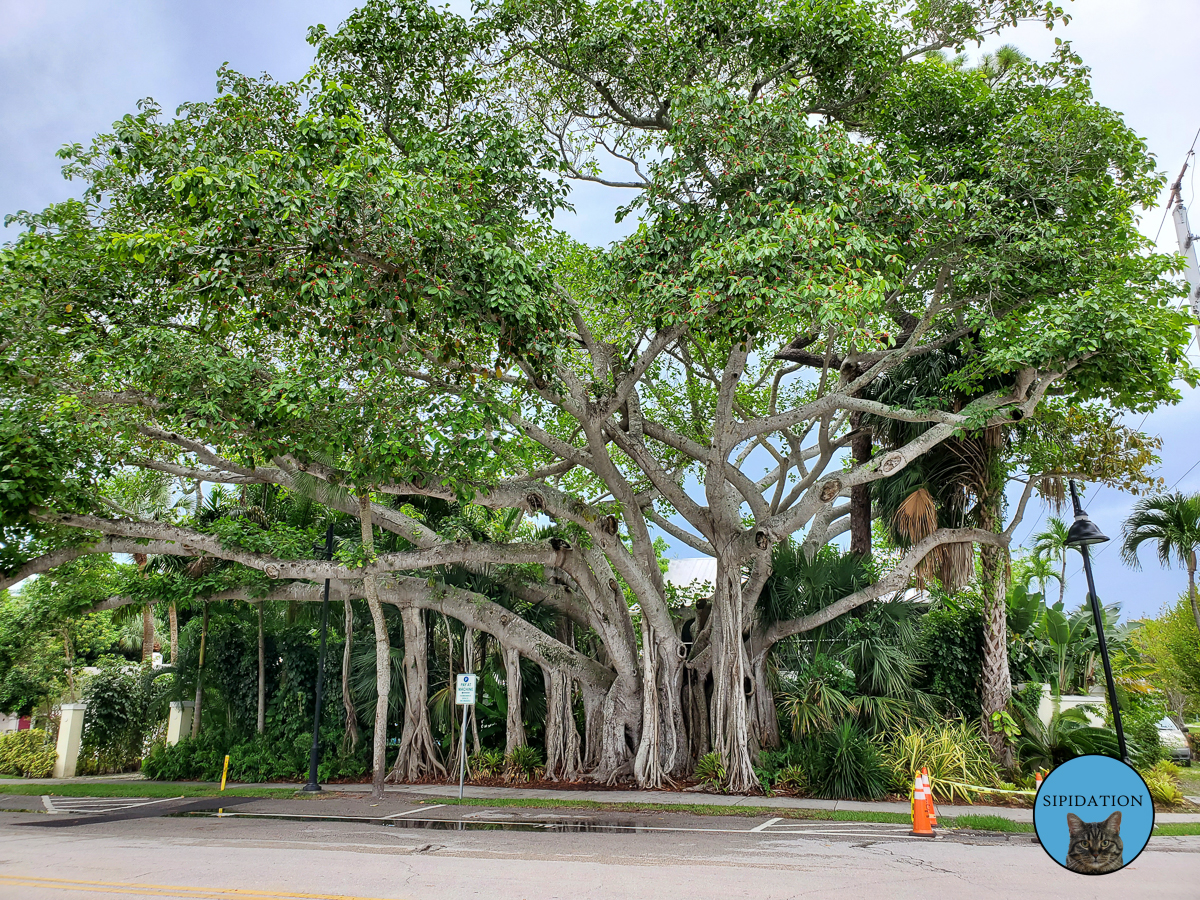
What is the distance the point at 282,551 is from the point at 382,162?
862cm

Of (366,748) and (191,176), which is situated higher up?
(191,176)

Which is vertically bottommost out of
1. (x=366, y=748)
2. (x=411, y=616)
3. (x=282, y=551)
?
(x=366, y=748)

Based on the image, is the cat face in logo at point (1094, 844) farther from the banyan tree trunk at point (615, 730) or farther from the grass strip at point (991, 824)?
the banyan tree trunk at point (615, 730)

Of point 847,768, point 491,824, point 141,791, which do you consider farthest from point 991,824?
point 141,791

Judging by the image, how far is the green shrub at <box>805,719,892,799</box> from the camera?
506 inches

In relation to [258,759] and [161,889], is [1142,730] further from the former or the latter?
[258,759]

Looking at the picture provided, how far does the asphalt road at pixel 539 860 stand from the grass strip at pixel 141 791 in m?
3.91

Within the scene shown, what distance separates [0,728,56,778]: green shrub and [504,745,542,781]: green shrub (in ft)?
48.4

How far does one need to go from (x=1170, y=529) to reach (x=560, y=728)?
16.5m

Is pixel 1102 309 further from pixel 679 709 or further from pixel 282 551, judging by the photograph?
pixel 282 551

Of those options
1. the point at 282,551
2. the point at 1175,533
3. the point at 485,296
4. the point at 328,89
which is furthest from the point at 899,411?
the point at 1175,533

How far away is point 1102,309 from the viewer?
10.5 metres

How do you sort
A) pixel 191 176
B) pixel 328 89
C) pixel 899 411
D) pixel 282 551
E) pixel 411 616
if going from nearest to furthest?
pixel 191 176
pixel 328 89
pixel 899 411
pixel 282 551
pixel 411 616

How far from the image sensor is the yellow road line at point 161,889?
629 cm
